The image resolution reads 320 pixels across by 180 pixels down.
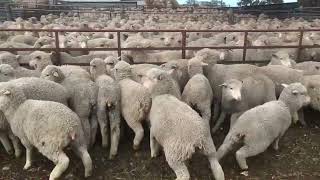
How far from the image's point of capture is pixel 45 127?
4227mm

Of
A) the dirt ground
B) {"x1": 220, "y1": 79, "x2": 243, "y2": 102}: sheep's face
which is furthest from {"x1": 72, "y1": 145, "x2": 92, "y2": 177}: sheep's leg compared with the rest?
{"x1": 220, "y1": 79, "x2": 243, "y2": 102}: sheep's face

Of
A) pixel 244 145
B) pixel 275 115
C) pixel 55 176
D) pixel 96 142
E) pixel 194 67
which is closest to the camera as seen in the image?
pixel 55 176

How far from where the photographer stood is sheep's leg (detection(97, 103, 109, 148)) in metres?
5.18

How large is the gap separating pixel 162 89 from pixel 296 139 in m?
2.28

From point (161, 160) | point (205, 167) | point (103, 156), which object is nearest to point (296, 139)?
point (205, 167)

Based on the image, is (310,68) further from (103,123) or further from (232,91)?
(103,123)

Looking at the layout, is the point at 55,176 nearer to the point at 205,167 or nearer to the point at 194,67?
the point at 205,167

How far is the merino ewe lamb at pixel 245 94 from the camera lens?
5543mm

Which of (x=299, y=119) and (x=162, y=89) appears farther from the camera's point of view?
(x=299, y=119)

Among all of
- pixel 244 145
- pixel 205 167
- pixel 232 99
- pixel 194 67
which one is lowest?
pixel 205 167

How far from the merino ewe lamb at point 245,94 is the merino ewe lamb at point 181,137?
4.14 ft

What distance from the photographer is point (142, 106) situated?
5078mm

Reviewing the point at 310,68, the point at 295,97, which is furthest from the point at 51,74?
the point at 310,68

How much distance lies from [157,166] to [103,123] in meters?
1.03
